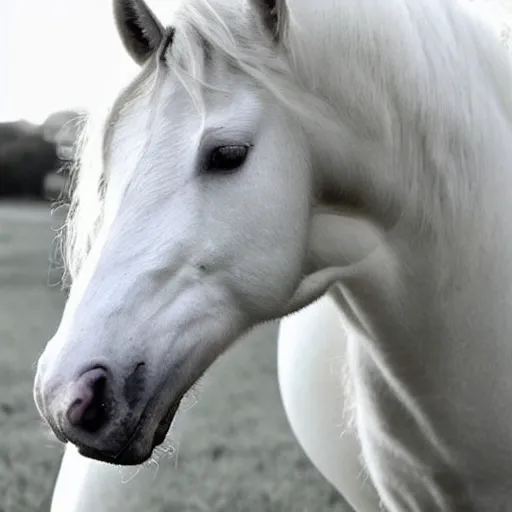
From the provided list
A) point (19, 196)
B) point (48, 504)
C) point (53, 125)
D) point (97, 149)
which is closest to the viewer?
point (97, 149)

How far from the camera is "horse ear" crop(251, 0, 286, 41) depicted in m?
0.86

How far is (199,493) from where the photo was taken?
2416 mm

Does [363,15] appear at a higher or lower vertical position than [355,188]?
higher

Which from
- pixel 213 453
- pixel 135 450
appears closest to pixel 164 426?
pixel 135 450

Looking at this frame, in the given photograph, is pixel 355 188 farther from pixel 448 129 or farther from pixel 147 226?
pixel 147 226

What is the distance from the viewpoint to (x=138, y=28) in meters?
0.92

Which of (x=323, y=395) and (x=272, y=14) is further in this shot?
(x=323, y=395)

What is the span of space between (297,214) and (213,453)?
202cm

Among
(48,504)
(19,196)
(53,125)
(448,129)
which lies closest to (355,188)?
(448,129)

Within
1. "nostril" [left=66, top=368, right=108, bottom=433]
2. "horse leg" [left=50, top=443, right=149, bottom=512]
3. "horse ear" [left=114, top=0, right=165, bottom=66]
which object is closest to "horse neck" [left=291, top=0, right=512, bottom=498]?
"horse ear" [left=114, top=0, right=165, bottom=66]

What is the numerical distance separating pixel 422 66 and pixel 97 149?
1.08 ft

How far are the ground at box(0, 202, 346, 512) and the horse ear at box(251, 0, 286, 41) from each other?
12.2 inches

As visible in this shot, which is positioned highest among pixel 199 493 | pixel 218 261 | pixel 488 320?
pixel 218 261

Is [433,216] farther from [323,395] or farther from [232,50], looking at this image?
[323,395]
